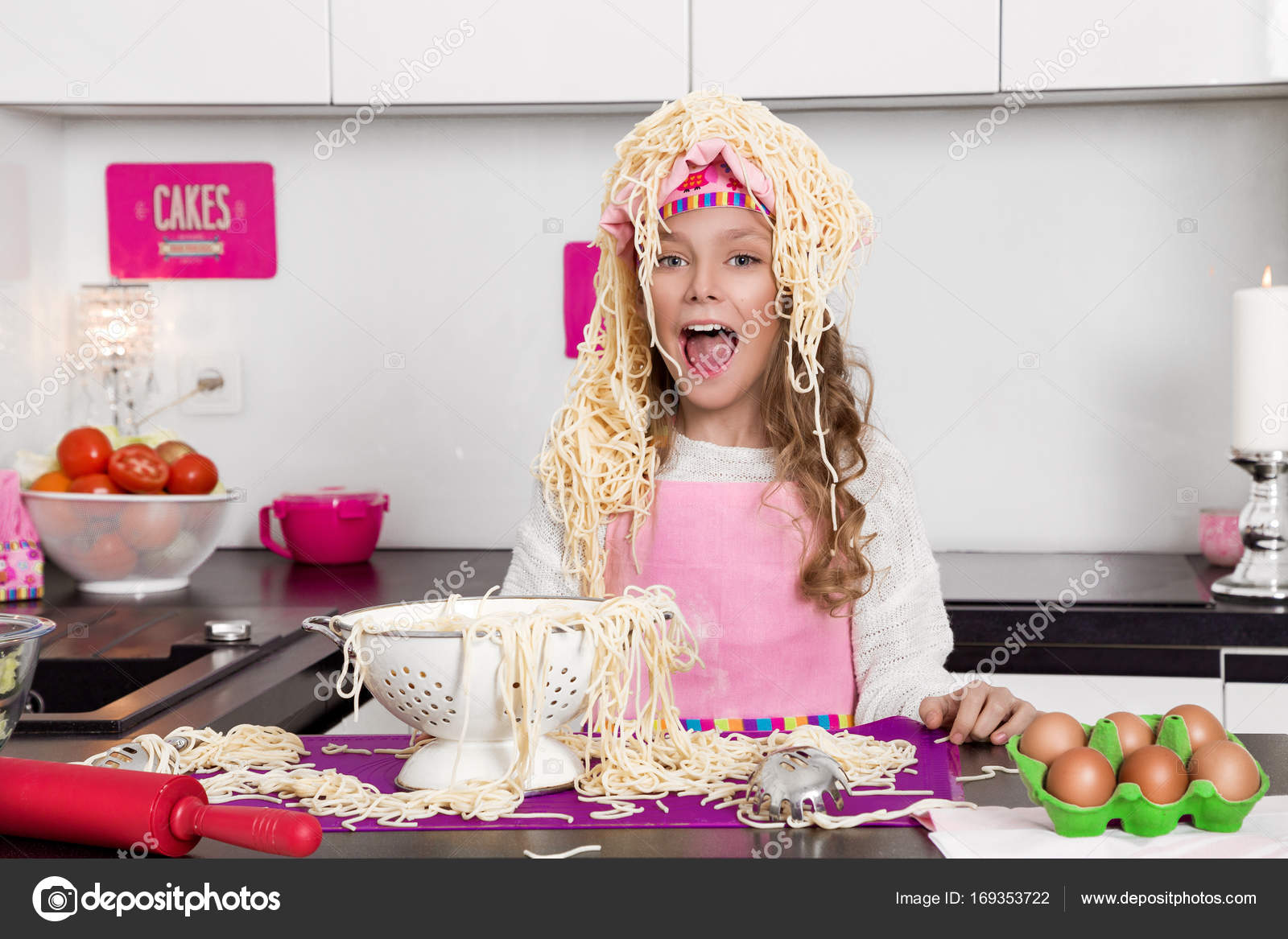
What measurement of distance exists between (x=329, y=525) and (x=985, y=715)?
4.68ft

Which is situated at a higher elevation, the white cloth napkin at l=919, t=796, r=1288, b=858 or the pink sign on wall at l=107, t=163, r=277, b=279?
the pink sign on wall at l=107, t=163, r=277, b=279

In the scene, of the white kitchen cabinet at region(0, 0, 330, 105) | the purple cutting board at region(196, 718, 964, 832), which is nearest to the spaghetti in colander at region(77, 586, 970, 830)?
the purple cutting board at region(196, 718, 964, 832)

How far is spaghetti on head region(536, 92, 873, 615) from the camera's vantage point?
125 cm

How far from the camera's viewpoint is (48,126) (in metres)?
2.29

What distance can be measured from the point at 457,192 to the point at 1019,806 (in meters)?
1.75

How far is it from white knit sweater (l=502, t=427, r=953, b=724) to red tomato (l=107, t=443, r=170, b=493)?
33.1 inches

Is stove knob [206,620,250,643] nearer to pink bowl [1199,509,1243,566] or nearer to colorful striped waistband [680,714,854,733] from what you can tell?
colorful striped waistband [680,714,854,733]

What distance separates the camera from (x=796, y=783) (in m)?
0.81

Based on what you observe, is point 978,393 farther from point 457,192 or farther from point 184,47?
point 184,47

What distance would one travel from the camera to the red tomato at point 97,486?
193cm

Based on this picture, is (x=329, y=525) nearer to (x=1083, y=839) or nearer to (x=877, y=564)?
Answer: (x=877, y=564)

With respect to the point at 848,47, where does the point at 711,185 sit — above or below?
below

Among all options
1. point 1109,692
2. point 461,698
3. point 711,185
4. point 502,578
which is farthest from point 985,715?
point 502,578
